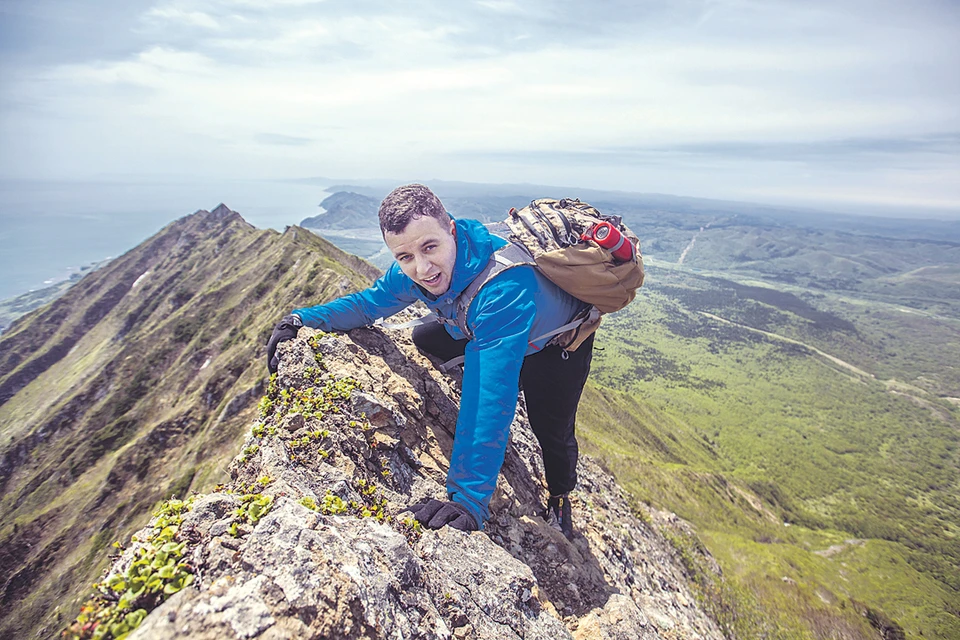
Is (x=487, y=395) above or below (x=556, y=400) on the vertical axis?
above

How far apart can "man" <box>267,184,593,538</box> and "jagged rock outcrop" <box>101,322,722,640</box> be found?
2.06 feet

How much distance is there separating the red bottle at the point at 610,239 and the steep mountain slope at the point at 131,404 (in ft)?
59.7

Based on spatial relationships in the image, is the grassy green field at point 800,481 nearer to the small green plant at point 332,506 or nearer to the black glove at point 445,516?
the black glove at point 445,516

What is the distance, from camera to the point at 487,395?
4.98 meters

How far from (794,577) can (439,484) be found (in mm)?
34266

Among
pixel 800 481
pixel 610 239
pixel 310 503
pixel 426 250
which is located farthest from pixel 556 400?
pixel 800 481

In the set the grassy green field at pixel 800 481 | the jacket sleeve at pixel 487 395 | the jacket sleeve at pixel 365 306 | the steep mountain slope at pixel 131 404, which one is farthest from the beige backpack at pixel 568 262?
the steep mountain slope at pixel 131 404

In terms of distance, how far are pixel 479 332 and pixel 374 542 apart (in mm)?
2604

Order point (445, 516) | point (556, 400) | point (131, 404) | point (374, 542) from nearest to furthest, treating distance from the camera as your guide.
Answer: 1. point (374, 542)
2. point (445, 516)
3. point (556, 400)
4. point (131, 404)

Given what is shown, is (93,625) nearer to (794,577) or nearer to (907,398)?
(794,577)

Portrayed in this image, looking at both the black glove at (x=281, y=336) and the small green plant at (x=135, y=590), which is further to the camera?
the black glove at (x=281, y=336)

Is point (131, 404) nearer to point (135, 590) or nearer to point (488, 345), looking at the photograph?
point (488, 345)

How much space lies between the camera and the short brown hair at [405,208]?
5.36 m

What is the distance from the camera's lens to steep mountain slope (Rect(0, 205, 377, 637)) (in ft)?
81.6
